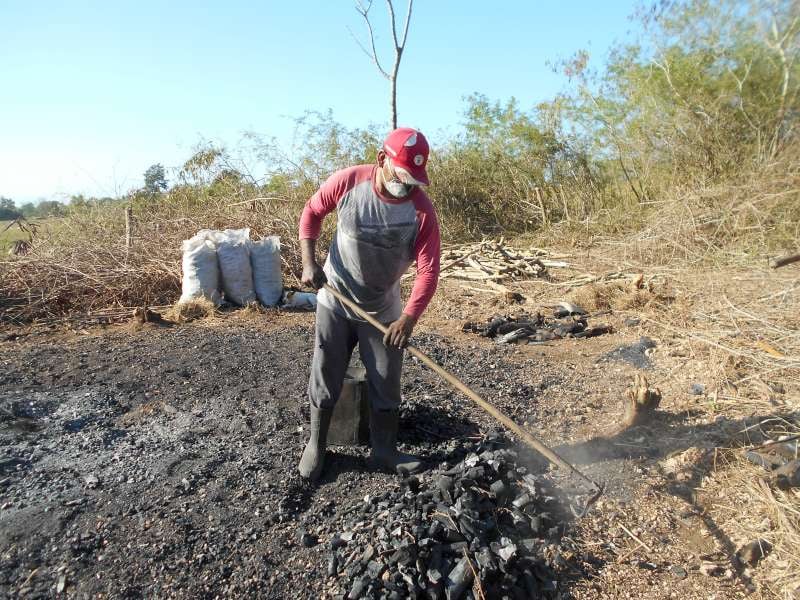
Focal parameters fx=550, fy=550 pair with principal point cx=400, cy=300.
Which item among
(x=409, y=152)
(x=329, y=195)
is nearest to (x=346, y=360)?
(x=329, y=195)

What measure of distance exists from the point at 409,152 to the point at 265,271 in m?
4.65

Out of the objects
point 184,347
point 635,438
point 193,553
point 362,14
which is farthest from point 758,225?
point 362,14

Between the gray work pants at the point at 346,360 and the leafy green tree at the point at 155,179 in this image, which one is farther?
the leafy green tree at the point at 155,179

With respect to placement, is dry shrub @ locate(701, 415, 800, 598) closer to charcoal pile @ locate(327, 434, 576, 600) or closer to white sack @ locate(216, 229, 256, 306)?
charcoal pile @ locate(327, 434, 576, 600)

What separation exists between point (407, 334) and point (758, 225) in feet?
21.2

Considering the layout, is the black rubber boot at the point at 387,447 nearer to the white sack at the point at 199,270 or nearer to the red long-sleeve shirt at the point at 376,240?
the red long-sleeve shirt at the point at 376,240

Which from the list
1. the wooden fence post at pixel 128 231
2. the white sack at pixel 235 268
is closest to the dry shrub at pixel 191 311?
the white sack at pixel 235 268

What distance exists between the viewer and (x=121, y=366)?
4.63 m

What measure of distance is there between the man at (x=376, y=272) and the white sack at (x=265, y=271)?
394 cm

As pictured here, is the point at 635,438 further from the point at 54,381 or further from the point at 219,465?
the point at 54,381

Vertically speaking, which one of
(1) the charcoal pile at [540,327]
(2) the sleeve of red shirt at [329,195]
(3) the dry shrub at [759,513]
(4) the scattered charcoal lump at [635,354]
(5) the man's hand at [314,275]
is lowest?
(3) the dry shrub at [759,513]

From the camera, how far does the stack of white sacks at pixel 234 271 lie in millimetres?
6324

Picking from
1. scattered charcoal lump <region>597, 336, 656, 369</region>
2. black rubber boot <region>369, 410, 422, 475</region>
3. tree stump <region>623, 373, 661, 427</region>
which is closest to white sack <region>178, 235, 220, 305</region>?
black rubber boot <region>369, 410, 422, 475</region>

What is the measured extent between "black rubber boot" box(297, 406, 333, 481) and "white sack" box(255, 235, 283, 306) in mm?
3946
